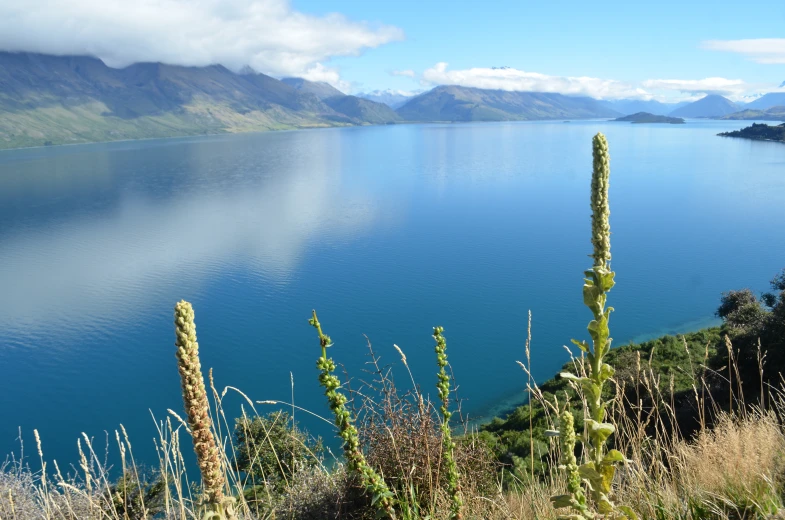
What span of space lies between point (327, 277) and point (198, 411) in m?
47.2

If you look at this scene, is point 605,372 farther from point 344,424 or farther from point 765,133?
point 765,133

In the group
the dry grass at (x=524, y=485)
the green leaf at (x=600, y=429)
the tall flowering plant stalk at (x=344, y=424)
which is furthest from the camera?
the dry grass at (x=524, y=485)

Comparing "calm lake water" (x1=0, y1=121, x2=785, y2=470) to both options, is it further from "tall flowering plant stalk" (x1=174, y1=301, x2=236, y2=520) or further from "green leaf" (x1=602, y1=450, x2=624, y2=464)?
"tall flowering plant stalk" (x1=174, y1=301, x2=236, y2=520)

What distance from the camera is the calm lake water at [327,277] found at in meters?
34.0

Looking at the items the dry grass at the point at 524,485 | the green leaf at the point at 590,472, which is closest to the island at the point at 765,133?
the dry grass at the point at 524,485

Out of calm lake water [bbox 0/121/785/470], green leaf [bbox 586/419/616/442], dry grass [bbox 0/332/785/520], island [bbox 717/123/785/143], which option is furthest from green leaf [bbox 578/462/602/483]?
island [bbox 717/123/785/143]

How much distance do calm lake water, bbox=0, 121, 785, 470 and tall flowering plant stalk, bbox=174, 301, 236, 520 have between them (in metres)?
13.3

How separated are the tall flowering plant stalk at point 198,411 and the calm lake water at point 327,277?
1333cm

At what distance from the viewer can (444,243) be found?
57.6m

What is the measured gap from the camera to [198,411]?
5.77ft

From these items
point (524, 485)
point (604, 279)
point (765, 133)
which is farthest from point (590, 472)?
point (765, 133)

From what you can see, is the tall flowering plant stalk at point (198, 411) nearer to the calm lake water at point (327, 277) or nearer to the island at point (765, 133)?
the calm lake water at point (327, 277)

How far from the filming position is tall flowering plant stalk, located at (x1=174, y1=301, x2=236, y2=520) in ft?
5.50

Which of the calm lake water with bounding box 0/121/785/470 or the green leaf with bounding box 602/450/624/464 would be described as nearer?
the green leaf with bounding box 602/450/624/464
